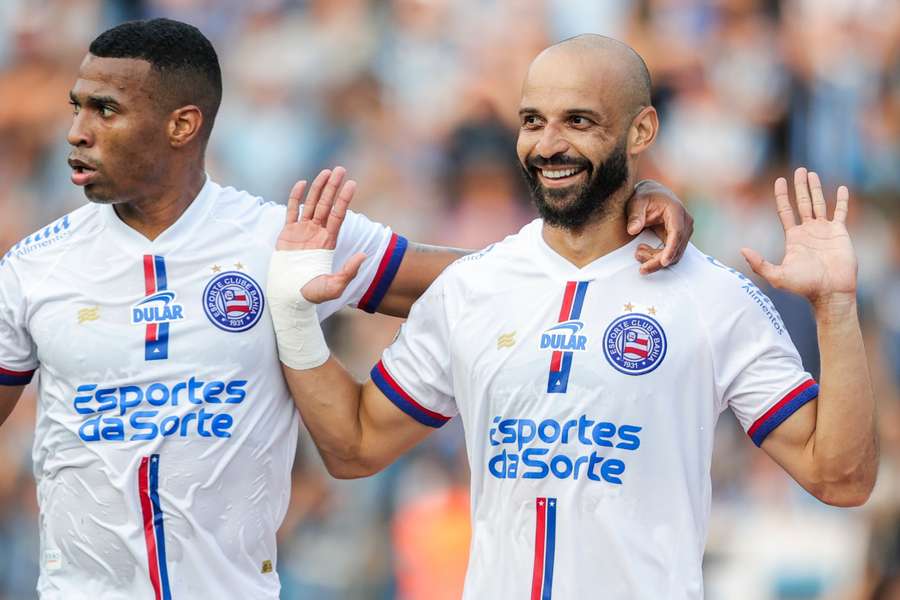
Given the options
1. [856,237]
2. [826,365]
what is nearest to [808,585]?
[856,237]

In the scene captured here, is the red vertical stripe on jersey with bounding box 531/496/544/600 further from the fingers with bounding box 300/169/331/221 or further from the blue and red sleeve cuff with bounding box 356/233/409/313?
the fingers with bounding box 300/169/331/221

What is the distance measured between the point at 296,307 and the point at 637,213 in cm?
109

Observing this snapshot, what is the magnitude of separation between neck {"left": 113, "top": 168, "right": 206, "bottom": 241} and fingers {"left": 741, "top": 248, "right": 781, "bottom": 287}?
1.81 metres

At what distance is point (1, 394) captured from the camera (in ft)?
17.0

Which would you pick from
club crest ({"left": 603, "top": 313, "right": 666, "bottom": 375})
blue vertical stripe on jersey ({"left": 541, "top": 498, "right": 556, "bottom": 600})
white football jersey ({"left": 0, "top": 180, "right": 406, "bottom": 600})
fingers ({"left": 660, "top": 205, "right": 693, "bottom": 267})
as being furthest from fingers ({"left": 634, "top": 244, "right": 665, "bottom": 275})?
white football jersey ({"left": 0, "top": 180, "right": 406, "bottom": 600})

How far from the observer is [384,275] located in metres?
5.37

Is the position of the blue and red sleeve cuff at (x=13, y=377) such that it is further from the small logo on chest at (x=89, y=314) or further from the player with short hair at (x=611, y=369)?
the player with short hair at (x=611, y=369)

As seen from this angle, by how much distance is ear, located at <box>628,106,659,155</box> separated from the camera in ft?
15.9

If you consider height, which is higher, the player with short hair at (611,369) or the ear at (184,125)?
the ear at (184,125)

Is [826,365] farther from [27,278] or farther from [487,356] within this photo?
[27,278]

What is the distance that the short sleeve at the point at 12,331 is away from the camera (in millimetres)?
5055

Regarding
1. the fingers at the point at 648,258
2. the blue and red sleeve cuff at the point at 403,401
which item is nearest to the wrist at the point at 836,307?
the fingers at the point at 648,258

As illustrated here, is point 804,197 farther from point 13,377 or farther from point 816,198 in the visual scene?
point 13,377

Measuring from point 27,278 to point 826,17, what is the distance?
20.4 feet
